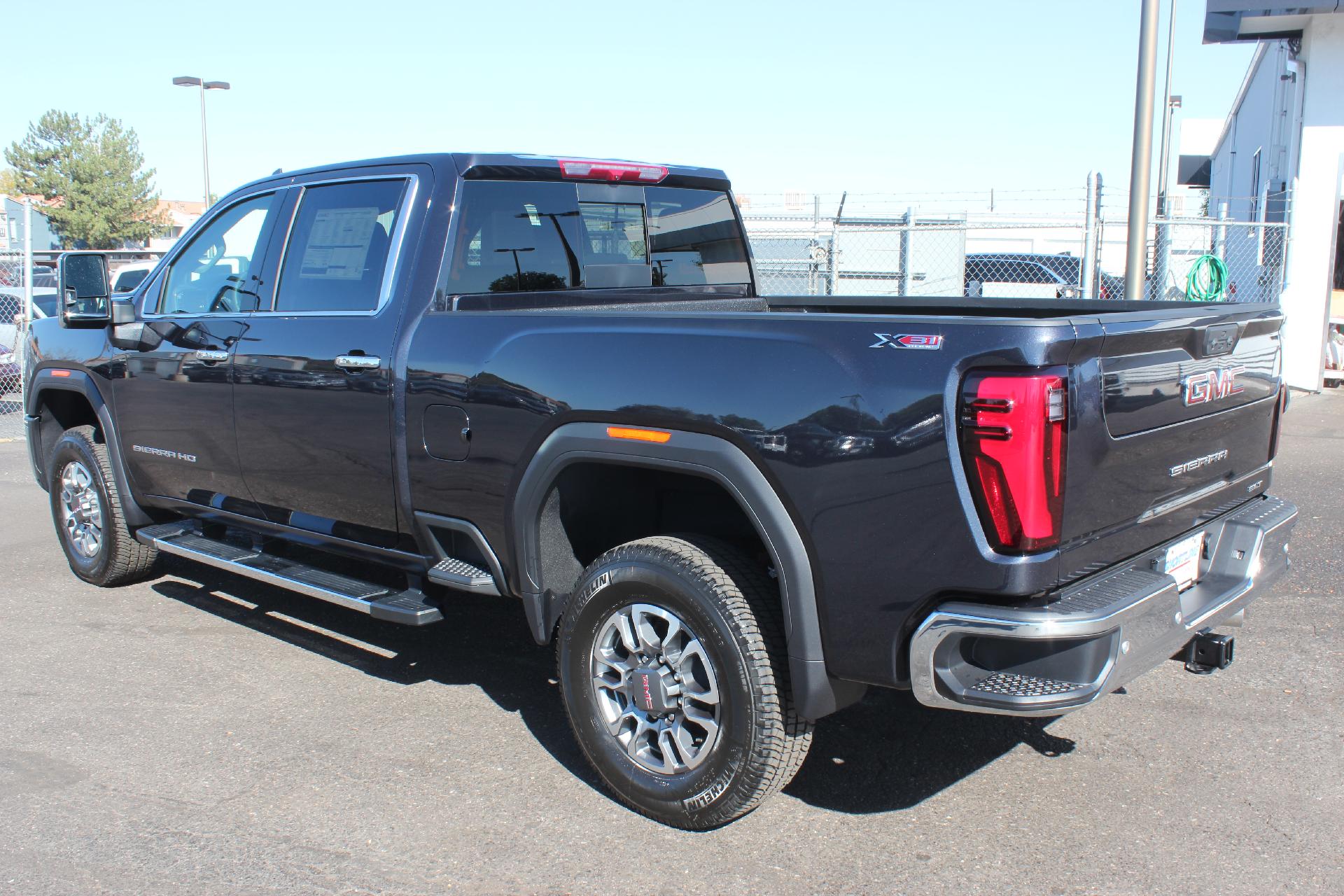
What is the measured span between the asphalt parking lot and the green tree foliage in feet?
177

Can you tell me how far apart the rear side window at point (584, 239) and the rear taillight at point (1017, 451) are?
2156 millimetres

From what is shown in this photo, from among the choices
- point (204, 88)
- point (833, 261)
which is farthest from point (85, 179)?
point (833, 261)

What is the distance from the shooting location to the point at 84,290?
17.6ft

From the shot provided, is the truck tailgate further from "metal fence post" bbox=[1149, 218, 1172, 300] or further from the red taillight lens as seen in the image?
"metal fence post" bbox=[1149, 218, 1172, 300]

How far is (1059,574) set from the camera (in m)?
2.85

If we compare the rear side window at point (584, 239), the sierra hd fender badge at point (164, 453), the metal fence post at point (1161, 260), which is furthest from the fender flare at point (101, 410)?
the metal fence post at point (1161, 260)

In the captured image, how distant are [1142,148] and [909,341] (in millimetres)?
7287

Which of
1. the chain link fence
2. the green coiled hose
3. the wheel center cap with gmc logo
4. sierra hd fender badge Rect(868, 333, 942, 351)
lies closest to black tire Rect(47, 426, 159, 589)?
the wheel center cap with gmc logo

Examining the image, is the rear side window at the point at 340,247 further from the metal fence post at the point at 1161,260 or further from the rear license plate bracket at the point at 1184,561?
the metal fence post at the point at 1161,260

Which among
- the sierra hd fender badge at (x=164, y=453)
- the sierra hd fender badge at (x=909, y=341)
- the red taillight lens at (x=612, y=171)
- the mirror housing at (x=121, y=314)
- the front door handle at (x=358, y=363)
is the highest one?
the red taillight lens at (x=612, y=171)

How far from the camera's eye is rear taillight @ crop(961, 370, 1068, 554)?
2695mm

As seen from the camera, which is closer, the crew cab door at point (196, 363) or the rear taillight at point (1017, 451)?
the rear taillight at point (1017, 451)

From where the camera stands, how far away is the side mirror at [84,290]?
17.6ft

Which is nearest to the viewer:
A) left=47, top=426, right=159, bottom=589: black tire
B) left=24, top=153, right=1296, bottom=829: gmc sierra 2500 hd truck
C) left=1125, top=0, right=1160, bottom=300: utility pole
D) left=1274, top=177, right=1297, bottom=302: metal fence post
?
left=24, top=153, right=1296, bottom=829: gmc sierra 2500 hd truck
